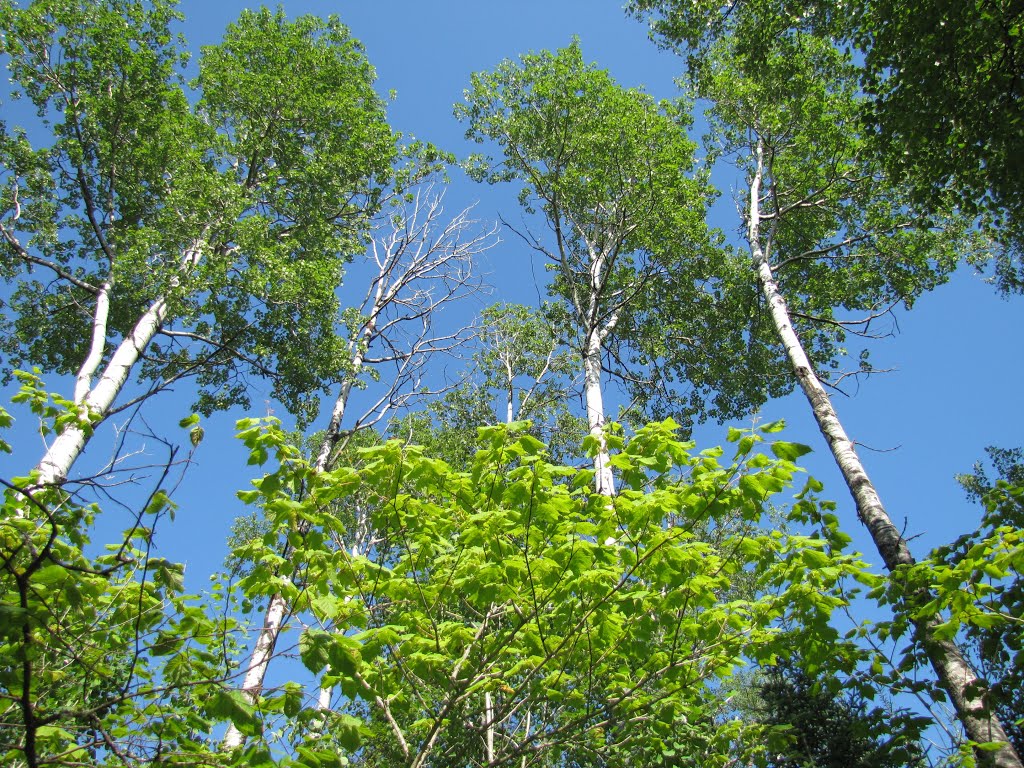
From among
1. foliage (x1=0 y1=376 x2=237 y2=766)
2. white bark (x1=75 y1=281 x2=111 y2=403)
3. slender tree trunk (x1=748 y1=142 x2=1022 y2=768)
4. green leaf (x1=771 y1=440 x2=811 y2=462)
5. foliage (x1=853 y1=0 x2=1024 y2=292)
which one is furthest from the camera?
white bark (x1=75 y1=281 x2=111 y2=403)

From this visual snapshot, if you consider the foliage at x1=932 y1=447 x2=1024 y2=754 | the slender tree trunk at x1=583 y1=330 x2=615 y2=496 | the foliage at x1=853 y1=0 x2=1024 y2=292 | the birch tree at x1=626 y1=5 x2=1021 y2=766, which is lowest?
the foliage at x1=932 y1=447 x2=1024 y2=754

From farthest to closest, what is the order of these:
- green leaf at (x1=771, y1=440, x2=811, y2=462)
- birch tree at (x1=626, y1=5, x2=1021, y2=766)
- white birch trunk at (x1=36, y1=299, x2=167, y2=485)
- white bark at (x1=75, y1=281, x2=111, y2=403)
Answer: birch tree at (x1=626, y1=5, x2=1021, y2=766) < white bark at (x1=75, y1=281, x2=111, y2=403) < white birch trunk at (x1=36, y1=299, x2=167, y2=485) < green leaf at (x1=771, y1=440, x2=811, y2=462)

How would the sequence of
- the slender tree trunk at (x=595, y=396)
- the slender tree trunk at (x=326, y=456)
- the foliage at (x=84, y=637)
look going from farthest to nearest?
the slender tree trunk at (x=595, y=396)
the slender tree trunk at (x=326, y=456)
the foliage at (x=84, y=637)

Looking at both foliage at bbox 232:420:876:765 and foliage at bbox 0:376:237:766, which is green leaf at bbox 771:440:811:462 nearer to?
foliage at bbox 232:420:876:765

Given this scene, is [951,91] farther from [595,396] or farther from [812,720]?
[812,720]

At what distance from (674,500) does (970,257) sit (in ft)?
42.1

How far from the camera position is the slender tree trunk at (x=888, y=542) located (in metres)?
3.53

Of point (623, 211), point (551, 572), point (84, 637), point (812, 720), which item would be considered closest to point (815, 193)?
point (623, 211)

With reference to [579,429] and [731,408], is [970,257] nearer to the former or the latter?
[731,408]

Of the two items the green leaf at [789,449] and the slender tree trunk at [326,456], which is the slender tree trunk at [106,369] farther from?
the green leaf at [789,449]

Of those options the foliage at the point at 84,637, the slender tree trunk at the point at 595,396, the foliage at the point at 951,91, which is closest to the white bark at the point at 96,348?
the foliage at the point at 84,637

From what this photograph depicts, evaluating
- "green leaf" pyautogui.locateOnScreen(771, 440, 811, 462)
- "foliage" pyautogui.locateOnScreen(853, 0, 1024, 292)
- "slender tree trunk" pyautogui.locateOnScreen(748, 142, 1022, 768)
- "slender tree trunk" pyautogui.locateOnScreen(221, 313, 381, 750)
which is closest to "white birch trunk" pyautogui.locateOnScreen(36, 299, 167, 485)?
"slender tree trunk" pyautogui.locateOnScreen(221, 313, 381, 750)

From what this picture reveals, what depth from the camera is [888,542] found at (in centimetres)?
534

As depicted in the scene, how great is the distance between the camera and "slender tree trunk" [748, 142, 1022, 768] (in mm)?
3527
